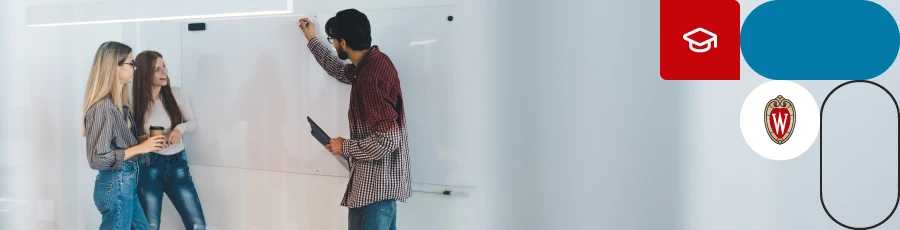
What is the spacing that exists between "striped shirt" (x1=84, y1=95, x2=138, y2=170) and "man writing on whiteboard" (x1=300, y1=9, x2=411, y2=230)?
2.54 ft

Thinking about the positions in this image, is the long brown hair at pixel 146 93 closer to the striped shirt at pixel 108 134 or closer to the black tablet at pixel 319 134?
the striped shirt at pixel 108 134

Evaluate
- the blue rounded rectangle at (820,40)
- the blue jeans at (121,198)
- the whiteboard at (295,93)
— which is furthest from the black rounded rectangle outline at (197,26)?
the blue rounded rectangle at (820,40)

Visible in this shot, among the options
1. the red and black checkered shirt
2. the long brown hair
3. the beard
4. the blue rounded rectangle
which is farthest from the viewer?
the long brown hair

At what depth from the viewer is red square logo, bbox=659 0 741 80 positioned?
183cm

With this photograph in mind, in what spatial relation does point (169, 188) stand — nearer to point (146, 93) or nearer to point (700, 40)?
point (146, 93)

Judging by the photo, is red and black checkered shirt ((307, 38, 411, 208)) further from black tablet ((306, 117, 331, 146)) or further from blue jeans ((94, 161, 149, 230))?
blue jeans ((94, 161, 149, 230))

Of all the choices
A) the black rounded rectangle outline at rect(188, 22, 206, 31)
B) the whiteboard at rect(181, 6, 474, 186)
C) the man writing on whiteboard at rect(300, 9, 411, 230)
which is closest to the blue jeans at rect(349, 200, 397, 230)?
the man writing on whiteboard at rect(300, 9, 411, 230)

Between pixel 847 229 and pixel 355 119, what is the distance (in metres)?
1.46

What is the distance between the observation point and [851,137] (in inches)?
70.6

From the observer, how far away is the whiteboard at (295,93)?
2025mm

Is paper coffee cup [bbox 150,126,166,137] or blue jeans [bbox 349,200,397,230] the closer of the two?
blue jeans [bbox 349,200,397,230]

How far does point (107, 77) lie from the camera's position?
2311 mm

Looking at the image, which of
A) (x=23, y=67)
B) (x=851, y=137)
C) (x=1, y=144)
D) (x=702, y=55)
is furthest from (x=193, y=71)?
(x=851, y=137)

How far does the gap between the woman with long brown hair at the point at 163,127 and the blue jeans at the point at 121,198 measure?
0.03 meters
